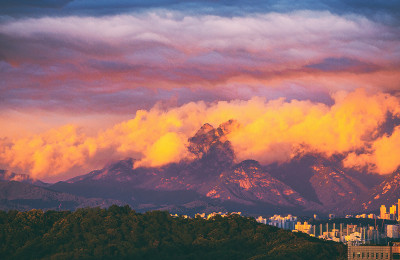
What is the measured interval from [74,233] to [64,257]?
50.6 ft

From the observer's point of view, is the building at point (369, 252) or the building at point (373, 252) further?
the building at point (369, 252)

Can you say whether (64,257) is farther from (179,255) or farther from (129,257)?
(179,255)

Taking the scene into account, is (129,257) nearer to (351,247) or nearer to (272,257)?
(272,257)

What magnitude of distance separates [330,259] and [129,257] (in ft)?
163

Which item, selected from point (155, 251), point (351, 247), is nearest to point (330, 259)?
point (351, 247)

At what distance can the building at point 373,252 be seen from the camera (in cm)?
18912

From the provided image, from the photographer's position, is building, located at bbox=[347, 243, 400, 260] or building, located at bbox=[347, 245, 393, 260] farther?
building, located at bbox=[347, 245, 393, 260]

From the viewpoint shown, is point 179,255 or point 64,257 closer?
point 64,257

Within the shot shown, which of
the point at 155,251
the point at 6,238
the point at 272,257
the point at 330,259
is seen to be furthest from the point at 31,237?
the point at 330,259

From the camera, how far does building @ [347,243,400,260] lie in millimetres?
189125

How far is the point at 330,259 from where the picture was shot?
649 feet

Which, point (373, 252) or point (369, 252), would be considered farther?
point (369, 252)

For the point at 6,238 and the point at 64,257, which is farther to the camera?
the point at 6,238

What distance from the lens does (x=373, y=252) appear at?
627ft
